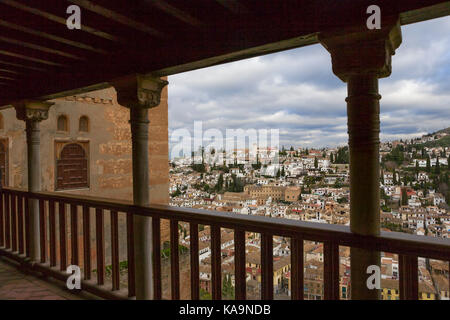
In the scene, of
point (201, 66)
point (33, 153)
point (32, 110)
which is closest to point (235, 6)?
point (201, 66)

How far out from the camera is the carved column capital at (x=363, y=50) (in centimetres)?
167

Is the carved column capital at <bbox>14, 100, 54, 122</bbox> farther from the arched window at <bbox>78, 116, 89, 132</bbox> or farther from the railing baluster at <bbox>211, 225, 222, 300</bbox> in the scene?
the arched window at <bbox>78, 116, 89, 132</bbox>

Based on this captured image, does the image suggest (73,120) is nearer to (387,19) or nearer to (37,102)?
(37,102)

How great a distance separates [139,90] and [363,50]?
5.68ft

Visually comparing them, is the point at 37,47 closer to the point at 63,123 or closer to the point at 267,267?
the point at 267,267

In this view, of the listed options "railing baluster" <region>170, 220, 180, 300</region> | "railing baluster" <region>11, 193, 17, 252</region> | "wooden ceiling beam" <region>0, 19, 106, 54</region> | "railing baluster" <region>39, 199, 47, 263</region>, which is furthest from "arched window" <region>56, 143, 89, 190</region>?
"railing baluster" <region>170, 220, 180, 300</region>

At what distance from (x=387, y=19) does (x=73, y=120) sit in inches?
398

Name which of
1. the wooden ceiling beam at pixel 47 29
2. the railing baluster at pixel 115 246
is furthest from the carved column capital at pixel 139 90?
the railing baluster at pixel 115 246

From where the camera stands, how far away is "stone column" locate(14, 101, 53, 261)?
12.6ft

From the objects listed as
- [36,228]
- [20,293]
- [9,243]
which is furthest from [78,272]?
[9,243]

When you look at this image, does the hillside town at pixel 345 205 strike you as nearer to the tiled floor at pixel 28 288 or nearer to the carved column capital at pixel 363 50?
the carved column capital at pixel 363 50

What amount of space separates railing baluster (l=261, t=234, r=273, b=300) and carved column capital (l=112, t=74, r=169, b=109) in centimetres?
148

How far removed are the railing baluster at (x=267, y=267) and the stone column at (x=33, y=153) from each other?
2978mm

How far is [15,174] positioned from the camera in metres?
8.59
